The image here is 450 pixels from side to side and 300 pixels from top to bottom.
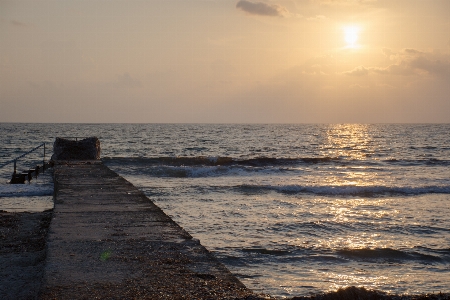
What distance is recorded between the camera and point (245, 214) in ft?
43.3

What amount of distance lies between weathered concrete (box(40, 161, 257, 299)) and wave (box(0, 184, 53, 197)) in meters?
6.39

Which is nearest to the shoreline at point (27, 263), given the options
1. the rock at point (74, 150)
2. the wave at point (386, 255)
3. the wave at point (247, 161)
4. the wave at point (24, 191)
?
the wave at point (386, 255)

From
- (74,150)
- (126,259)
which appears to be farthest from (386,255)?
(74,150)

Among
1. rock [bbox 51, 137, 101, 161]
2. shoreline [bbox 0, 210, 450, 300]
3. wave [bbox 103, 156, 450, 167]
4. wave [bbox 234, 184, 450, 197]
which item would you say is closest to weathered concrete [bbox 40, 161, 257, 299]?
shoreline [bbox 0, 210, 450, 300]

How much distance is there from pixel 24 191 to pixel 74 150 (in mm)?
7623

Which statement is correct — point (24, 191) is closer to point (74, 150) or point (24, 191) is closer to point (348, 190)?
point (74, 150)

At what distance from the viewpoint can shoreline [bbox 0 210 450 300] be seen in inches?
153

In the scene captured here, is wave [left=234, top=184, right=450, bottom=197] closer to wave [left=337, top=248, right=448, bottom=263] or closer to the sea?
the sea

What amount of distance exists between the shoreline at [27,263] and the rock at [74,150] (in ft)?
41.2

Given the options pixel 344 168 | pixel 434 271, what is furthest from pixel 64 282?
pixel 344 168

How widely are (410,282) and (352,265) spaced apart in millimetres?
1061

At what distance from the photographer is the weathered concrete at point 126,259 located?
438cm

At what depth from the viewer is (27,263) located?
6125 mm

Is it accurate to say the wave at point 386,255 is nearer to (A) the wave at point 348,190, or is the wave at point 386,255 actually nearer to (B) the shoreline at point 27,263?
(B) the shoreline at point 27,263
